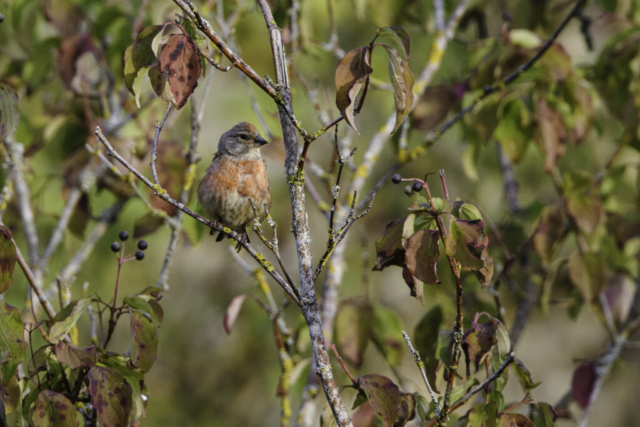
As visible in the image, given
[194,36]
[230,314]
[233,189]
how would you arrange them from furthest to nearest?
[233,189], [230,314], [194,36]

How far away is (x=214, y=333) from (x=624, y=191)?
16.1 ft

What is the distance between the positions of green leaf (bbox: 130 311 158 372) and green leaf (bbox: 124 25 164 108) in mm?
773

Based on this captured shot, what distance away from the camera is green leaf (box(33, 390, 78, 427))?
218 centimetres

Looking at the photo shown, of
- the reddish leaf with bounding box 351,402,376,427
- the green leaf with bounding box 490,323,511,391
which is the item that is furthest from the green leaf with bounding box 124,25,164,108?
the green leaf with bounding box 490,323,511,391

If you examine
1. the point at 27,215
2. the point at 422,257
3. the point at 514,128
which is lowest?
the point at 422,257

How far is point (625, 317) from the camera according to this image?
432 cm

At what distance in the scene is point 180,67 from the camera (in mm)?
2104

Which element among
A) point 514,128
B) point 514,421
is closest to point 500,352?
point 514,421

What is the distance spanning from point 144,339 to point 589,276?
2477mm

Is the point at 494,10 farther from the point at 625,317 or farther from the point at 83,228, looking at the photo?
the point at 83,228

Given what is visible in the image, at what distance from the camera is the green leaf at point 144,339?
7.83 ft

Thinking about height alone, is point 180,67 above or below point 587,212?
below

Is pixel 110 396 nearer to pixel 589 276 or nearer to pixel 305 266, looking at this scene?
pixel 305 266

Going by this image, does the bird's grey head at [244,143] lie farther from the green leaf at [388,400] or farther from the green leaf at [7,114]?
the green leaf at [388,400]
